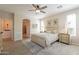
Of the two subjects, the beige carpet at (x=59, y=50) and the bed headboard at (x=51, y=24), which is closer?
the beige carpet at (x=59, y=50)

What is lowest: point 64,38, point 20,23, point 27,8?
point 64,38

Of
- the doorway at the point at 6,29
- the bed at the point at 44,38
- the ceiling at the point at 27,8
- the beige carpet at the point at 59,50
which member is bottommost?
the beige carpet at the point at 59,50

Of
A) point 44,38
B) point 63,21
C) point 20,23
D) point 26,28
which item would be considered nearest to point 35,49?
point 44,38

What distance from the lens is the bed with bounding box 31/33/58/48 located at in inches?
78.3

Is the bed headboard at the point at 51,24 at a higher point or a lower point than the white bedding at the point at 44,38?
higher

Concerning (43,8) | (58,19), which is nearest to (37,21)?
(43,8)

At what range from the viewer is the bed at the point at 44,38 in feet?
6.52

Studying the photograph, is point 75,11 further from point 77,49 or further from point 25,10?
point 25,10

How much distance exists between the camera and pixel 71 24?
2006 mm

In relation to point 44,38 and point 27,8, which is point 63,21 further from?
point 27,8

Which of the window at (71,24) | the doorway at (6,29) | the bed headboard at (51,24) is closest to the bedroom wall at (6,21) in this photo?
the doorway at (6,29)

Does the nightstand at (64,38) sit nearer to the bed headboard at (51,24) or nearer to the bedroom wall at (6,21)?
the bed headboard at (51,24)
